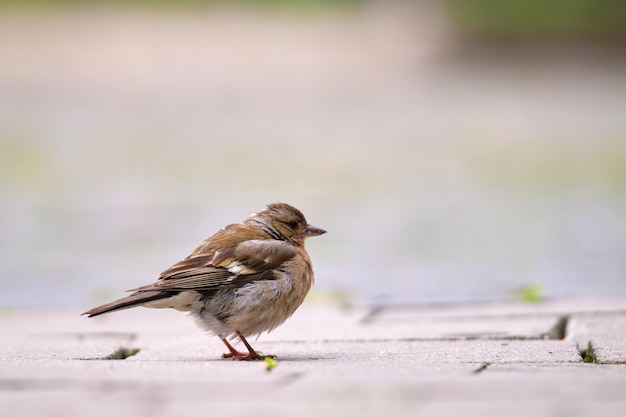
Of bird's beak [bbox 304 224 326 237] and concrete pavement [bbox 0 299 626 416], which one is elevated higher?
bird's beak [bbox 304 224 326 237]

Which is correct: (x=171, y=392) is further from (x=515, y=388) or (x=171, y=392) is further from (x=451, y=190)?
(x=451, y=190)

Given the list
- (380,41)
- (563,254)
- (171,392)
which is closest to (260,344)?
(171,392)

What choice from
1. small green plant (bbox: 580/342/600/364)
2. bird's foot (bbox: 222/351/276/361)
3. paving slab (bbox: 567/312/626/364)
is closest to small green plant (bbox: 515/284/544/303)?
paving slab (bbox: 567/312/626/364)

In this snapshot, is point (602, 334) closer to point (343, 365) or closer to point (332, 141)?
point (343, 365)

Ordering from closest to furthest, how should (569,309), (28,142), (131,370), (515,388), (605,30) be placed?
1. (515,388)
2. (131,370)
3. (569,309)
4. (28,142)
5. (605,30)

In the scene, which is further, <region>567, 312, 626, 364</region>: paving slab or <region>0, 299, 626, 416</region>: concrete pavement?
<region>567, 312, 626, 364</region>: paving slab

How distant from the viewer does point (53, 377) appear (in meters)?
4.23

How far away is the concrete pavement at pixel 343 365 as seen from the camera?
3680mm

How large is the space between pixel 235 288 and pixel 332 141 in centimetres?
1244

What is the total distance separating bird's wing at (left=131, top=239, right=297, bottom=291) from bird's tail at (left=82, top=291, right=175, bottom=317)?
0.03 meters

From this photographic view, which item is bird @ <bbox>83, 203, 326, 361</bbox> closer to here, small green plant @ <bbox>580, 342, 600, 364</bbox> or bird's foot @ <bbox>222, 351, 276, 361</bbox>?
bird's foot @ <bbox>222, 351, 276, 361</bbox>

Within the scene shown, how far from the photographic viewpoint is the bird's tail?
511 centimetres

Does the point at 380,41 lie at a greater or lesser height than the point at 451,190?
greater

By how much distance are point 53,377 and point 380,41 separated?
934 inches
